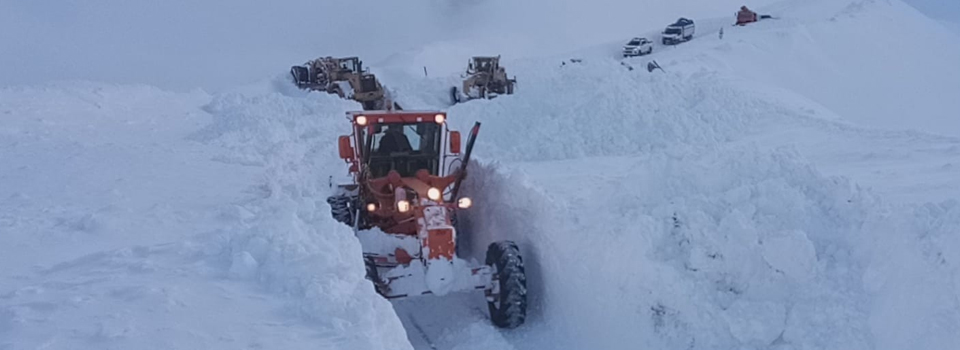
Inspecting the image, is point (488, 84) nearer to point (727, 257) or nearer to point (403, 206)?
point (403, 206)

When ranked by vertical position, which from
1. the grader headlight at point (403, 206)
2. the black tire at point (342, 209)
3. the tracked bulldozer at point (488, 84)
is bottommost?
the tracked bulldozer at point (488, 84)

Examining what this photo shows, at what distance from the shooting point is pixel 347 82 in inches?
1018

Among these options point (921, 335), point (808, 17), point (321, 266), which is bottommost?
point (808, 17)

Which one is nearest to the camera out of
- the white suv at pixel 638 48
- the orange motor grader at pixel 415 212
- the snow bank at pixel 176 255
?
the snow bank at pixel 176 255

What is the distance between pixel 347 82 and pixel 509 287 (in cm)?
1939

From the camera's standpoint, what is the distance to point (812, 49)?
30.1 metres

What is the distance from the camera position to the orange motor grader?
7.30 metres

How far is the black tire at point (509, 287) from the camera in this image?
7.43 meters

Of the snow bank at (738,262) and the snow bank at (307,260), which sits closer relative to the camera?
the snow bank at (307,260)

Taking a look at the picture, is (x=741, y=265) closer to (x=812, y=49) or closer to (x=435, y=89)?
(x=435, y=89)

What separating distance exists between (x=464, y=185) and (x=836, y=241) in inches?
190

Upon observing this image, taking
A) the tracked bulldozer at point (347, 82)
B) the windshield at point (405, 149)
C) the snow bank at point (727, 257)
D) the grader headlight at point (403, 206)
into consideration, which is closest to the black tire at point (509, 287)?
the snow bank at point (727, 257)

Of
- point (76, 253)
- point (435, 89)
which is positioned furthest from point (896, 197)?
point (435, 89)

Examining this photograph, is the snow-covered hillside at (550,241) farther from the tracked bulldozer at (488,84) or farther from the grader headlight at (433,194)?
→ the tracked bulldozer at (488,84)
